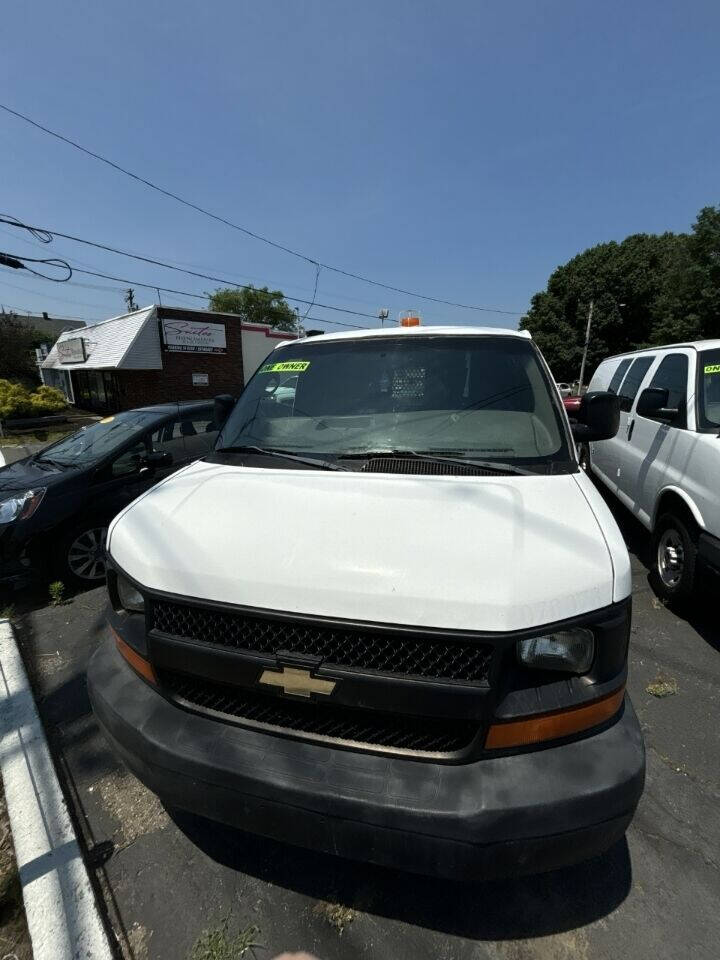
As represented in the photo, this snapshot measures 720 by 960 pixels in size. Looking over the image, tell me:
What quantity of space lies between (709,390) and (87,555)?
18.5 feet

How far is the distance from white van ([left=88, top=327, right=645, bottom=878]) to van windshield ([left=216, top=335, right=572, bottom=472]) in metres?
0.42

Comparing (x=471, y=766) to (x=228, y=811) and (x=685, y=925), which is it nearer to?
(x=228, y=811)

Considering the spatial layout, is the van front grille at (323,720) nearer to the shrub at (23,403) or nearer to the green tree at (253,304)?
the shrub at (23,403)


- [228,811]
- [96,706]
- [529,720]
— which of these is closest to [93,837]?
[96,706]

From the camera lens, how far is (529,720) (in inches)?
52.9

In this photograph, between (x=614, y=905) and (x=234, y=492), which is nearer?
(x=614, y=905)

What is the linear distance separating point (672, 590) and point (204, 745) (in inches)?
149

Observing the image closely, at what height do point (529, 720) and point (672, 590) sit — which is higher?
point (529, 720)

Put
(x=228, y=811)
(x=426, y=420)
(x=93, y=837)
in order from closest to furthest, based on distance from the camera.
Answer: (x=228, y=811) < (x=93, y=837) < (x=426, y=420)

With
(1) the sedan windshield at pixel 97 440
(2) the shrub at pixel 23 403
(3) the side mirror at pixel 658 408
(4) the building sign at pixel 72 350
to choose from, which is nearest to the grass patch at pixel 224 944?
(1) the sedan windshield at pixel 97 440

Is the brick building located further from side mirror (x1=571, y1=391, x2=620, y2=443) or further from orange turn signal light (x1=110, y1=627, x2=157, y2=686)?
side mirror (x1=571, y1=391, x2=620, y2=443)

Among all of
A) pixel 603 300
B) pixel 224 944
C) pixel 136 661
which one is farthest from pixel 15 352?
pixel 603 300

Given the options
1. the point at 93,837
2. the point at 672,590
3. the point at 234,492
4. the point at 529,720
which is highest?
the point at 234,492

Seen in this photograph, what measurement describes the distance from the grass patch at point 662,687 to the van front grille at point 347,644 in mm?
2247
